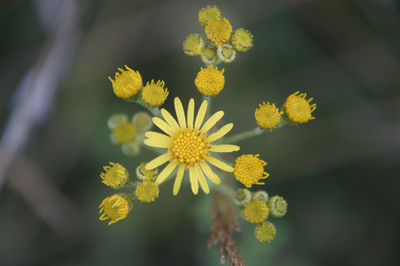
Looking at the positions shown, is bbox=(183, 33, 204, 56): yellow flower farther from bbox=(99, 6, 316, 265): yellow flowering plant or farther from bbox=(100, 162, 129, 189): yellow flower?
bbox=(100, 162, 129, 189): yellow flower

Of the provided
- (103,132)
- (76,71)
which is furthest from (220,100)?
(76,71)

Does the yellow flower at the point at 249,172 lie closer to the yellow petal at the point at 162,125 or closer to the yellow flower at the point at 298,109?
the yellow flower at the point at 298,109

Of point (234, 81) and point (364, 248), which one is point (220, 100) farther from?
point (364, 248)

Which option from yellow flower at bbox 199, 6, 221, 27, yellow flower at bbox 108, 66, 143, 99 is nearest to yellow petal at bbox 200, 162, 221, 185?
yellow flower at bbox 108, 66, 143, 99

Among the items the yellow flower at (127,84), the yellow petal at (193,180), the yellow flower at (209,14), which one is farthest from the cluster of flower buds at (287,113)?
the yellow flower at (127,84)

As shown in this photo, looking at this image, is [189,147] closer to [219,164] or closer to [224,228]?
[219,164]

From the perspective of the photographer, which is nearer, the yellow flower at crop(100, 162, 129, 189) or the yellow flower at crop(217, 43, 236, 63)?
the yellow flower at crop(100, 162, 129, 189)

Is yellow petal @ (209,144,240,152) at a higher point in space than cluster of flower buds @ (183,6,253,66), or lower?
lower
